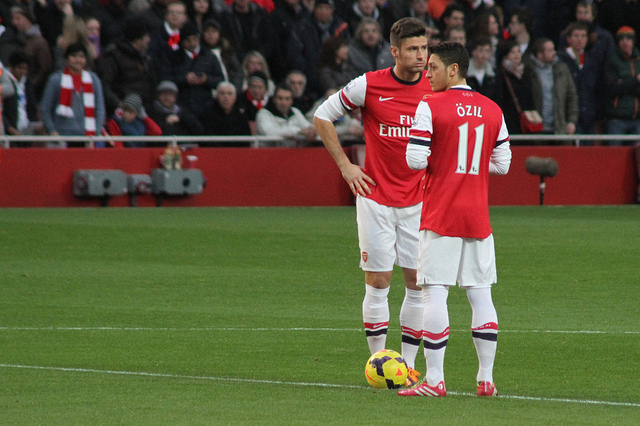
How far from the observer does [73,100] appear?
17.8 metres

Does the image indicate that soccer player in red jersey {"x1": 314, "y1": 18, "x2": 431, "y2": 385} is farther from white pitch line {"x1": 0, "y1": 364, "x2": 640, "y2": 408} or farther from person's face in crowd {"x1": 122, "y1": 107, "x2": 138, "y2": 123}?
person's face in crowd {"x1": 122, "y1": 107, "x2": 138, "y2": 123}

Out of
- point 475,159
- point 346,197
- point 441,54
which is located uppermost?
point 441,54

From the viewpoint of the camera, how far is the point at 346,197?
19.8m

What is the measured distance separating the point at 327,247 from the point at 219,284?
9.37 ft

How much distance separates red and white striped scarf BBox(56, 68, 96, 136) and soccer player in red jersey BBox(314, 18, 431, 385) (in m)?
10.7

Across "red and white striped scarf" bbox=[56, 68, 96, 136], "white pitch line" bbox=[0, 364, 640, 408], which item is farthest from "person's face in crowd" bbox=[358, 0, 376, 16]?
"white pitch line" bbox=[0, 364, 640, 408]

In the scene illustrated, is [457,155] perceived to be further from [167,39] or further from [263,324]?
[167,39]

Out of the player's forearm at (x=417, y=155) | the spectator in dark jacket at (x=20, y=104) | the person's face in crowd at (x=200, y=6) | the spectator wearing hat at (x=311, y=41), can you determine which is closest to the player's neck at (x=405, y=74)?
the player's forearm at (x=417, y=155)

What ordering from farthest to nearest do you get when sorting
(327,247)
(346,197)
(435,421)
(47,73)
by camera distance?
(346,197)
(47,73)
(327,247)
(435,421)

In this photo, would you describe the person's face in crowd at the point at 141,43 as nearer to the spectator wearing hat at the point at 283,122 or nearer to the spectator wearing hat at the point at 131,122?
the spectator wearing hat at the point at 131,122

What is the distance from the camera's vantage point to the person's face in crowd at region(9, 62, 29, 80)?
57.3ft

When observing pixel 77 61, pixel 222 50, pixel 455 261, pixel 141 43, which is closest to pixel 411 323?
pixel 455 261

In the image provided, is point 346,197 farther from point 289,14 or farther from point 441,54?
point 441,54

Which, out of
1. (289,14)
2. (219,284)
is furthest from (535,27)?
(219,284)
